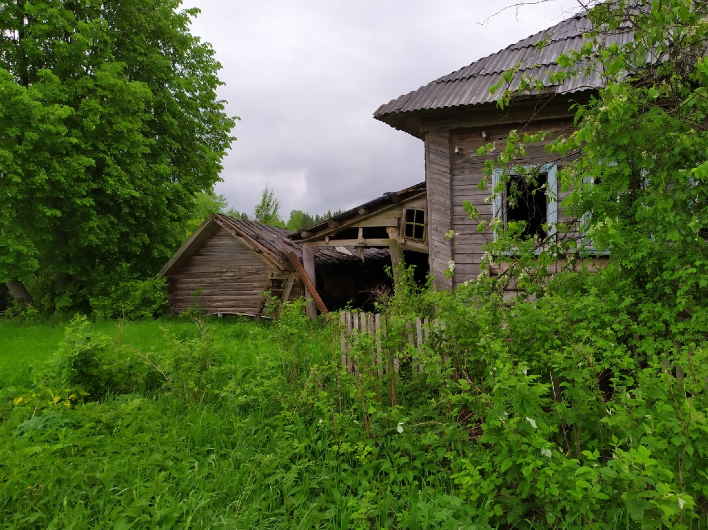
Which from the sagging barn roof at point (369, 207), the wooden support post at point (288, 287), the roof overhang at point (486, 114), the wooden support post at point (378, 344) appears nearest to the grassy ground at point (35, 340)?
the wooden support post at point (378, 344)

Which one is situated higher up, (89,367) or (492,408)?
(492,408)

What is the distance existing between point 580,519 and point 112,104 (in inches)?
549

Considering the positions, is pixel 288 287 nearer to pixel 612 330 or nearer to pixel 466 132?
pixel 466 132

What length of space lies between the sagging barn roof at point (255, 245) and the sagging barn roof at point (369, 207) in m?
1.44

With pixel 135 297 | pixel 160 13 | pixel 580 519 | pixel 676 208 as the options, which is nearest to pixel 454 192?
pixel 676 208

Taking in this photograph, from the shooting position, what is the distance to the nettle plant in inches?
86.7

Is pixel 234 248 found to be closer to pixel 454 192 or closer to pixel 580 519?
pixel 454 192

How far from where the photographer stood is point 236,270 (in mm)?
12766

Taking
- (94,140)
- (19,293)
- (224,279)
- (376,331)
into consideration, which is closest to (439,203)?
(376,331)

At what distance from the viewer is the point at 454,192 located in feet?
24.4

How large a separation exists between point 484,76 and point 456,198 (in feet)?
7.44

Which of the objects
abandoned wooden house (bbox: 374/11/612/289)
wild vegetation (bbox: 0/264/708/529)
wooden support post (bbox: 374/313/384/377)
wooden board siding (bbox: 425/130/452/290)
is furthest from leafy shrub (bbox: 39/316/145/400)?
abandoned wooden house (bbox: 374/11/612/289)

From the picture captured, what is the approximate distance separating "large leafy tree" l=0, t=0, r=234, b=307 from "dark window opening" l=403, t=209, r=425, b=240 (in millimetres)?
7943

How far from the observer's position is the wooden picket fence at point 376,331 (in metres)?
4.20
